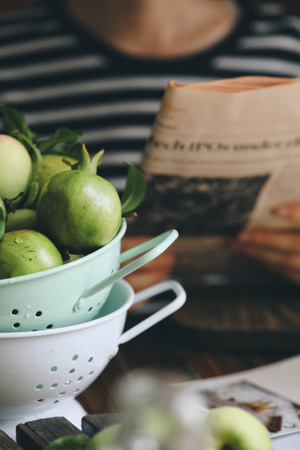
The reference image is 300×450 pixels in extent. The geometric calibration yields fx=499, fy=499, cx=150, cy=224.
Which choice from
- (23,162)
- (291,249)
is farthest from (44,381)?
(291,249)

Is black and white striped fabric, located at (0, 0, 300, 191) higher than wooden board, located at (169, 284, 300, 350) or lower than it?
higher

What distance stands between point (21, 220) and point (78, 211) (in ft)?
0.19

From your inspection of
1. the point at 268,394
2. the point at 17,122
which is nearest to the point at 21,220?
the point at 17,122

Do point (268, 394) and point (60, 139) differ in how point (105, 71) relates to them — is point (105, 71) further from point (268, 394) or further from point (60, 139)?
point (268, 394)

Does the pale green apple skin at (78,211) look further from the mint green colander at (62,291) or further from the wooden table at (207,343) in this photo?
the wooden table at (207,343)

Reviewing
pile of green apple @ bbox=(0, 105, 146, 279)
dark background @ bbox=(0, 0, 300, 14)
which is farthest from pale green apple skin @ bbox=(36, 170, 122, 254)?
dark background @ bbox=(0, 0, 300, 14)

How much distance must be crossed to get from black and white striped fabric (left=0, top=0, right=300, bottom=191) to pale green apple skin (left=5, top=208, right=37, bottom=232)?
0.68 m

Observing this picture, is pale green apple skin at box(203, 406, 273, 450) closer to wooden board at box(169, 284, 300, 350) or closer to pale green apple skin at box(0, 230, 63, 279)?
pale green apple skin at box(0, 230, 63, 279)

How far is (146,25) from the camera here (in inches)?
45.8

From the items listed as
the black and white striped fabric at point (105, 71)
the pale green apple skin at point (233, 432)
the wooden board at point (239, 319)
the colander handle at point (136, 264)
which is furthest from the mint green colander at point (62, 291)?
the black and white striped fabric at point (105, 71)

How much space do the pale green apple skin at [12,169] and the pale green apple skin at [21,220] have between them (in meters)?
0.01

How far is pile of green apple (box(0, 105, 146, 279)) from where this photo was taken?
0.36 metres

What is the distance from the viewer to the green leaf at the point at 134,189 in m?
0.45

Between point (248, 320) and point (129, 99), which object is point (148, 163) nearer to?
point (248, 320)
